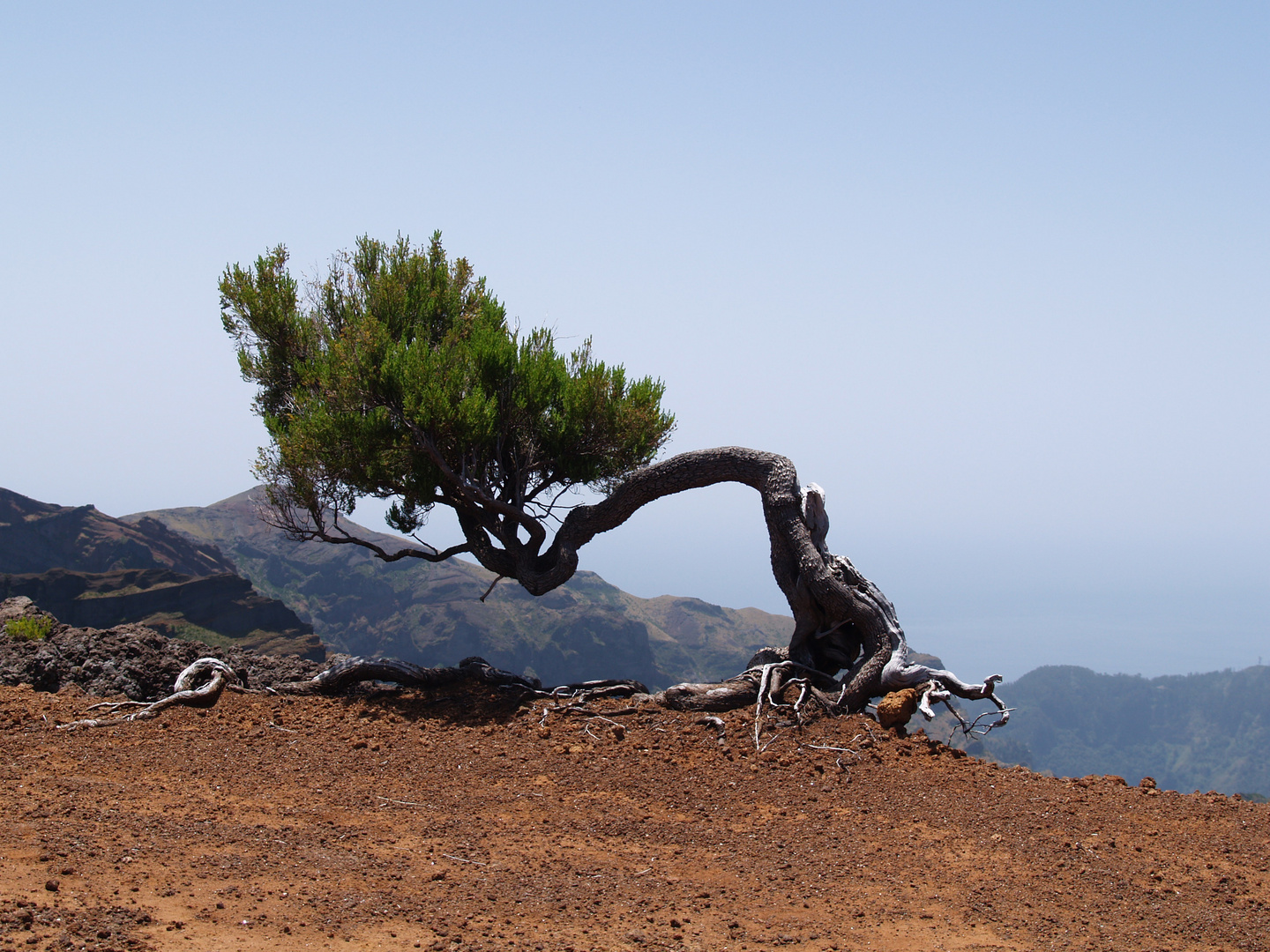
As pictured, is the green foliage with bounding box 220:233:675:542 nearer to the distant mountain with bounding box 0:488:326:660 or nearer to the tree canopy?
the tree canopy

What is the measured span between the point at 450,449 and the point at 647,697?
4.99 metres

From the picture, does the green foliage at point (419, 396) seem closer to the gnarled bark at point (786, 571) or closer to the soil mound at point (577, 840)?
the gnarled bark at point (786, 571)

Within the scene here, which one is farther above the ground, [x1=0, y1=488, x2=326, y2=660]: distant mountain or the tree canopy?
the tree canopy

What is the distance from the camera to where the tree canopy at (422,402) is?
14516mm

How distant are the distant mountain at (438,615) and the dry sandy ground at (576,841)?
92493 mm

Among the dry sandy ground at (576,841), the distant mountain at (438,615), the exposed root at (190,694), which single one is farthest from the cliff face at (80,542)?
the dry sandy ground at (576,841)

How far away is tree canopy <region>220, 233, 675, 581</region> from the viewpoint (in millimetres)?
14516

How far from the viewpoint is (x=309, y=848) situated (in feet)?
27.6

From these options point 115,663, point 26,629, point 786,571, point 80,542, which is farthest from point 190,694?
point 80,542

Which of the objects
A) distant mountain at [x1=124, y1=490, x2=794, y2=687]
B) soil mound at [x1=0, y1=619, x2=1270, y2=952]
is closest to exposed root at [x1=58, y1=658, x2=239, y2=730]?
soil mound at [x1=0, y1=619, x2=1270, y2=952]

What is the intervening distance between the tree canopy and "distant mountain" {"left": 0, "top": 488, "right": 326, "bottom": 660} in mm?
31978

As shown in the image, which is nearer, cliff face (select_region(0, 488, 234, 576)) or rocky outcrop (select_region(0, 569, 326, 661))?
rocky outcrop (select_region(0, 569, 326, 661))

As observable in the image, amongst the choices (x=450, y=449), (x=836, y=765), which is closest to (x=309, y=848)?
(x=836, y=765)

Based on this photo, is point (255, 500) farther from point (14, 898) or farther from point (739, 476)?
point (14, 898)
